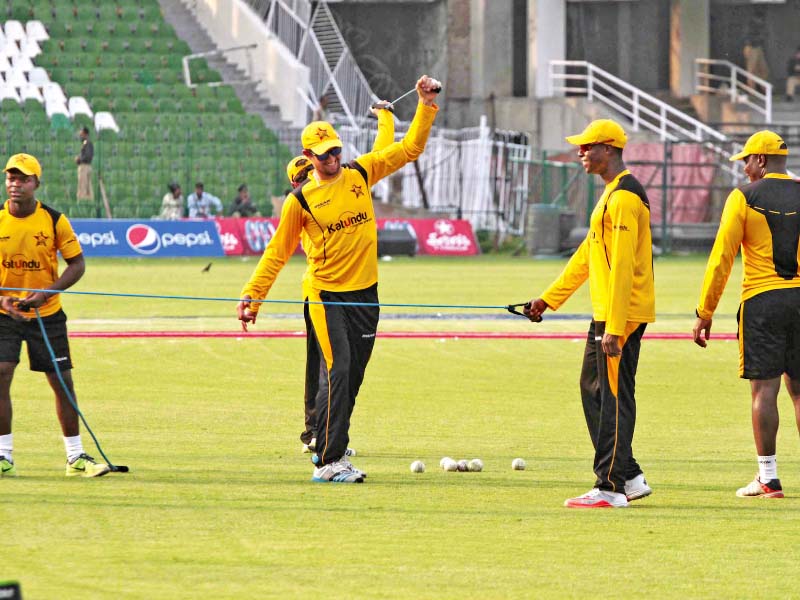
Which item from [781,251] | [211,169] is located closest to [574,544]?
[781,251]

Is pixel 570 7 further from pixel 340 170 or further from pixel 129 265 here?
pixel 340 170

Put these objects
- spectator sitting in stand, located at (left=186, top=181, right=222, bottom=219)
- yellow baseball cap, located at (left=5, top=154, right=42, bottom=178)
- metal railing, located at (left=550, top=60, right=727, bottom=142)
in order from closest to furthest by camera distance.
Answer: yellow baseball cap, located at (left=5, top=154, right=42, bottom=178)
spectator sitting in stand, located at (left=186, top=181, right=222, bottom=219)
metal railing, located at (left=550, top=60, right=727, bottom=142)

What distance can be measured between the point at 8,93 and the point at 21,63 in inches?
54.7

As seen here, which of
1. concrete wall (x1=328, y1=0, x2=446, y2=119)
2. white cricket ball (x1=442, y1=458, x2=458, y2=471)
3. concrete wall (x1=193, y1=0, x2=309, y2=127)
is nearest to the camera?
white cricket ball (x1=442, y1=458, x2=458, y2=471)

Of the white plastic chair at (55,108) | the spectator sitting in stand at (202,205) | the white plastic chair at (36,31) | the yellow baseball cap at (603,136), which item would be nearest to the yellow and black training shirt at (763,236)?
the yellow baseball cap at (603,136)

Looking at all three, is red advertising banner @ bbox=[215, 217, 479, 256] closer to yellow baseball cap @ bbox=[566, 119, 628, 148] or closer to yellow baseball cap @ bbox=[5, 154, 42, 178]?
yellow baseball cap @ bbox=[5, 154, 42, 178]

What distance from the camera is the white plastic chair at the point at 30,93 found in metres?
42.4

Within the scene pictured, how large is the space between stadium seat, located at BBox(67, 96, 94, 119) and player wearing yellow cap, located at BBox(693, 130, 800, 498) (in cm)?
3446

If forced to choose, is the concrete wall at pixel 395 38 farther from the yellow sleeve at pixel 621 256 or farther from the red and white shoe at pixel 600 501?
the red and white shoe at pixel 600 501

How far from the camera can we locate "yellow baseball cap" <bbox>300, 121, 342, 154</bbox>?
33.6 ft

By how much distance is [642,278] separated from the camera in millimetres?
9203

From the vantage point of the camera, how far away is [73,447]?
10.3 meters

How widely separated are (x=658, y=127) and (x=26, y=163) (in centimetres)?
3852

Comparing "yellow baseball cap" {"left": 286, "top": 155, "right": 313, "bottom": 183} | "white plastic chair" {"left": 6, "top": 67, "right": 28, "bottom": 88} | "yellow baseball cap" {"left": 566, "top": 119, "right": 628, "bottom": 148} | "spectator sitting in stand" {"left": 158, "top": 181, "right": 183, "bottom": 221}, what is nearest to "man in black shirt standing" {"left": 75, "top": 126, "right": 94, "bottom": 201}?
"spectator sitting in stand" {"left": 158, "top": 181, "right": 183, "bottom": 221}
